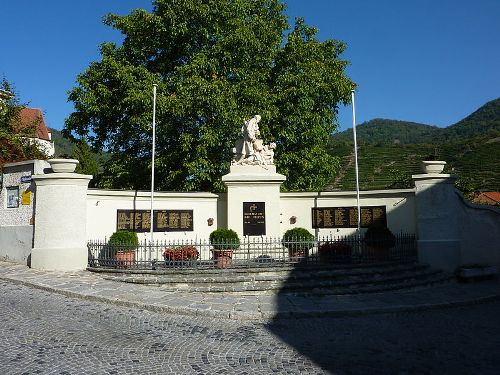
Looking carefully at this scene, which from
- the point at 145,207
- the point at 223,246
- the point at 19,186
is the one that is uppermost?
the point at 19,186

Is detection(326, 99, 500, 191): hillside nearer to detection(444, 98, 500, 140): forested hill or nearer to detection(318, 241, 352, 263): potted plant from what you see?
detection(444, 98, 500, 140): forested hill

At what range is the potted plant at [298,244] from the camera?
1304 cm

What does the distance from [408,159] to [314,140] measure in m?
68.2

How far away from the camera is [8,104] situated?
1886cm

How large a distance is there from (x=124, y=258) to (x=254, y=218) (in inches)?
193

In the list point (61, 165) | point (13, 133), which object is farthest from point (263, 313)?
point (13, 133)

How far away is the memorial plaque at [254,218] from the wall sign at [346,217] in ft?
7.14

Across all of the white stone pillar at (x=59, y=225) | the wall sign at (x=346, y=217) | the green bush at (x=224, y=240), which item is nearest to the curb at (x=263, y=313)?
the white stone pillar at (x=59, y=225)

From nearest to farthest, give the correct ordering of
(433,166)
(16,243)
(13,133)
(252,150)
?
(16,243) → (433,166) → (252,150) → (13,133)

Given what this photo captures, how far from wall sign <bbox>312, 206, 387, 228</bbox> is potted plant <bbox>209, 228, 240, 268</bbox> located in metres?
4.12

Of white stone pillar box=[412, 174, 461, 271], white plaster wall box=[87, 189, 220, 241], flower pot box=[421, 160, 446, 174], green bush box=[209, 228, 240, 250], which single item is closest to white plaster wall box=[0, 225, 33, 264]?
white plaster wall box=[87, 189, 220, 241]

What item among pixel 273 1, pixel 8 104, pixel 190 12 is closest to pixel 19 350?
pixel 8 104

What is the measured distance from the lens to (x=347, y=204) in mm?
16203

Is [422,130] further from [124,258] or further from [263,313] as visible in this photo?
[263,313]
